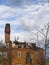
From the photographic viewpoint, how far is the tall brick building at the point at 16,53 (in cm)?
8900

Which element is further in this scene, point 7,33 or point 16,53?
point 7,33

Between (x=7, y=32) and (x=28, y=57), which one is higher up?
(x=7, y=32)

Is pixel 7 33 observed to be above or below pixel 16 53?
above

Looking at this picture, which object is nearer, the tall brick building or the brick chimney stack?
the tall brick building

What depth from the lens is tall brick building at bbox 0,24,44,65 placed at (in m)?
89.0

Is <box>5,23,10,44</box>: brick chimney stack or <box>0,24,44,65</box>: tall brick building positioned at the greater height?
<box>5,23,10,44</box>: brick chimney stack

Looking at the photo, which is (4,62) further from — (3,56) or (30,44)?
(30,44)

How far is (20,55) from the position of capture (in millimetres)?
89250

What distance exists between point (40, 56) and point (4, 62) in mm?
8749

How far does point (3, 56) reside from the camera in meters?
89.1

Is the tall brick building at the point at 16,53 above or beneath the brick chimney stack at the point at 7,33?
beneath

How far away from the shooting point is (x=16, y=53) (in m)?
89.1

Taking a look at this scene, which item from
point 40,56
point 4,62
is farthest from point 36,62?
point 4,62

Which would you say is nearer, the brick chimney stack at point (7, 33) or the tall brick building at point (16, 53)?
the tall brick building at point (16, 53)
